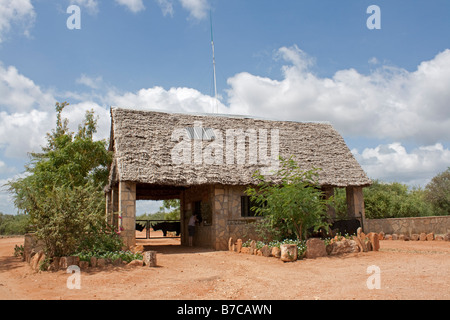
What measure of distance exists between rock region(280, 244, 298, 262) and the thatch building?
358 cm

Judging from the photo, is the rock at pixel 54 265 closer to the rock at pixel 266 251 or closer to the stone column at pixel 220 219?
the rock at pixel 266 251

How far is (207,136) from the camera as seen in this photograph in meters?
14.9

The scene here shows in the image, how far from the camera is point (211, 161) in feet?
45.1

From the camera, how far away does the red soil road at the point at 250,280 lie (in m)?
6.09

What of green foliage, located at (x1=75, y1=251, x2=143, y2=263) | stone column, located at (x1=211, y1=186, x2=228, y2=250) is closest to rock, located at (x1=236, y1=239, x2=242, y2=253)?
stone column, located at (x1=211, y1=186, x2=228, y2=250)

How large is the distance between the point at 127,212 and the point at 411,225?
11924mm

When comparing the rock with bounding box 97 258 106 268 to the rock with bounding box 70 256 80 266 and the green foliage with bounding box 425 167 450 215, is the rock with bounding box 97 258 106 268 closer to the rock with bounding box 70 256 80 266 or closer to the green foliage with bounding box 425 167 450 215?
the rock with bounding box 70 256 80 266

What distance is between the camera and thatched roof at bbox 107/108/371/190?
12.7 meters

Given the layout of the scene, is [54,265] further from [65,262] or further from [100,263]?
[100,263]

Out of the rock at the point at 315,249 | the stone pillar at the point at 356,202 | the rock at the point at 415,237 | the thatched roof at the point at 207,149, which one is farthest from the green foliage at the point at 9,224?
the rock at the point at 415,237

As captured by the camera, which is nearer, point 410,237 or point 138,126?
point 138,126
